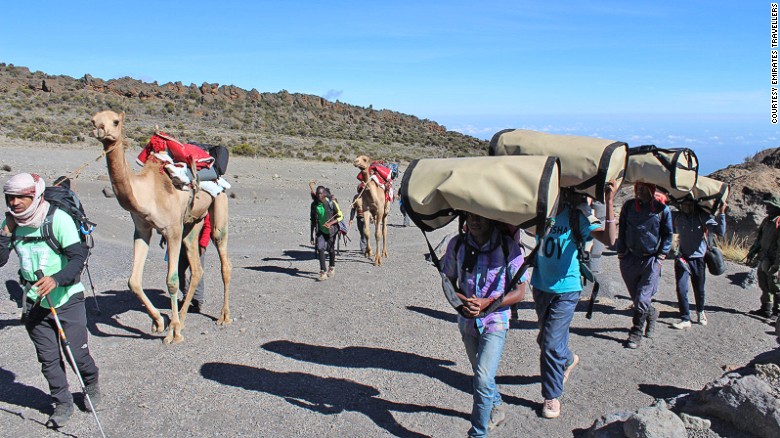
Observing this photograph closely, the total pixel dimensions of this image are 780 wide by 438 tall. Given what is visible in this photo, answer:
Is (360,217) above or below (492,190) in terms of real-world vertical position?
below

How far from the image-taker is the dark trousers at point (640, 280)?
7297 millimetres

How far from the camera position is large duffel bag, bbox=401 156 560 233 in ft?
13.3

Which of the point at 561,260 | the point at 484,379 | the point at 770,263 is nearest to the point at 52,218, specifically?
the point at 484,379

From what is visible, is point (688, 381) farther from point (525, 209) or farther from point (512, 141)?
point (525, 209)

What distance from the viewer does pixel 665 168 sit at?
6.52 meters

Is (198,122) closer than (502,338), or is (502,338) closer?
(502,338)

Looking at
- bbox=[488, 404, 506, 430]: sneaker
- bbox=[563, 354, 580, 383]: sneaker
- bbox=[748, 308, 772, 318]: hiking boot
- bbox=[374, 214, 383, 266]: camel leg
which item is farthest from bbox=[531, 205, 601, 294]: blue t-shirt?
bbox=[374, 214, 383, 266]: camel leg

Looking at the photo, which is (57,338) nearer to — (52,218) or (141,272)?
(52,218)

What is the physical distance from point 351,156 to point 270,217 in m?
26.1

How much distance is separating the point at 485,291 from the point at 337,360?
2849 mm

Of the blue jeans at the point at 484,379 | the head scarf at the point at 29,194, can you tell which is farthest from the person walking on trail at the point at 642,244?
the head scarf at the point at 29,194

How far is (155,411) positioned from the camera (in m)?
5.55

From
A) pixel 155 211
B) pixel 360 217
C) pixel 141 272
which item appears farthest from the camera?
pixel 360 217

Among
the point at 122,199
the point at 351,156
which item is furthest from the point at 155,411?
the point at 351,156
